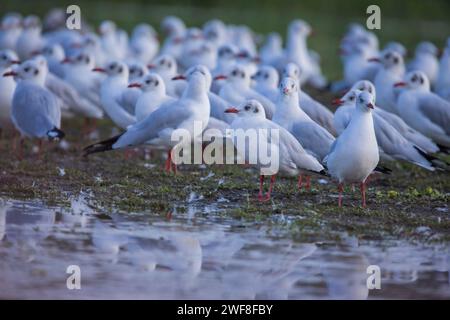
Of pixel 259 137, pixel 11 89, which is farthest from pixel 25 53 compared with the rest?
pixel 259 137

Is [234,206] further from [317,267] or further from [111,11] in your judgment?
[111,11]

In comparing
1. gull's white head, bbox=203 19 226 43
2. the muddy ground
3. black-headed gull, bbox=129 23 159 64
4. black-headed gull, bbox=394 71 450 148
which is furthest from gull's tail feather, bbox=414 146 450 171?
gull's white head, bbox=203 19 226 43

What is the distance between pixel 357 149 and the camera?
353 inches

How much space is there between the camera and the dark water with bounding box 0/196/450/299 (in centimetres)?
659

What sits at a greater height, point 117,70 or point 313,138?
point 117,70

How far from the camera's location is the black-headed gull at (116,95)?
1264 cm

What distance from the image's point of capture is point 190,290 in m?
6.57

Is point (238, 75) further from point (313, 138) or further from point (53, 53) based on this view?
point (53, 53)

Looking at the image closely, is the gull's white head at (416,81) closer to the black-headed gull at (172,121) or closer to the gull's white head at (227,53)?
the black-headed gull at (172,121)

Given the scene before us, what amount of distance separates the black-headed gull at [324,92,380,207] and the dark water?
1.07m

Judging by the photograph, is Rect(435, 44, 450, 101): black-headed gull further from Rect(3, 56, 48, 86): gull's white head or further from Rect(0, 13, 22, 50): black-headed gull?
Rect(0, 13, 22, 50): black-headed gull

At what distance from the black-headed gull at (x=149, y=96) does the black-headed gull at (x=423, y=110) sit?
9.96 feet

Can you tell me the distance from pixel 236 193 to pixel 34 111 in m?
3.06

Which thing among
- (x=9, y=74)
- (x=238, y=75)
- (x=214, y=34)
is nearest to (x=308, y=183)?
(x=238, y=75)
